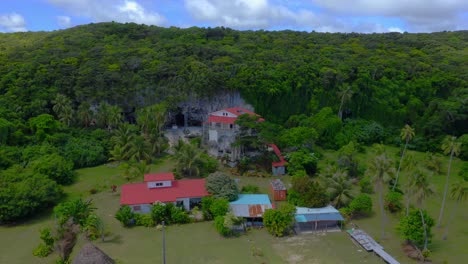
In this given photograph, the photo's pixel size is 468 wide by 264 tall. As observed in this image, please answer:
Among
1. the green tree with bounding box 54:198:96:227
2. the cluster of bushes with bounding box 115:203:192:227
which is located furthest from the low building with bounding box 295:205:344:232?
the green tree with bounding box 54:198:96:227

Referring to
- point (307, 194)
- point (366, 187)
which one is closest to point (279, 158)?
point (366, 187)

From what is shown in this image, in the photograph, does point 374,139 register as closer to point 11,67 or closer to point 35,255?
point 35,255

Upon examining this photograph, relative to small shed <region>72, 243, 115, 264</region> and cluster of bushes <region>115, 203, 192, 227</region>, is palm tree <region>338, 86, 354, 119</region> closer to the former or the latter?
cluster of bushes <region>115, 203, 192, 227</region>

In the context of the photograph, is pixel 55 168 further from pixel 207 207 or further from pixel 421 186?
pixel 421 186

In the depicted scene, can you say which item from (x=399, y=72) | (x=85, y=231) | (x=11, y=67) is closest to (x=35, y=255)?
(x=85, y=231)

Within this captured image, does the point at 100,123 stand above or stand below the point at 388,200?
above

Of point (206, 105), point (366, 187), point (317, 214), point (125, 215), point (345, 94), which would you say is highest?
point (345, 94)
